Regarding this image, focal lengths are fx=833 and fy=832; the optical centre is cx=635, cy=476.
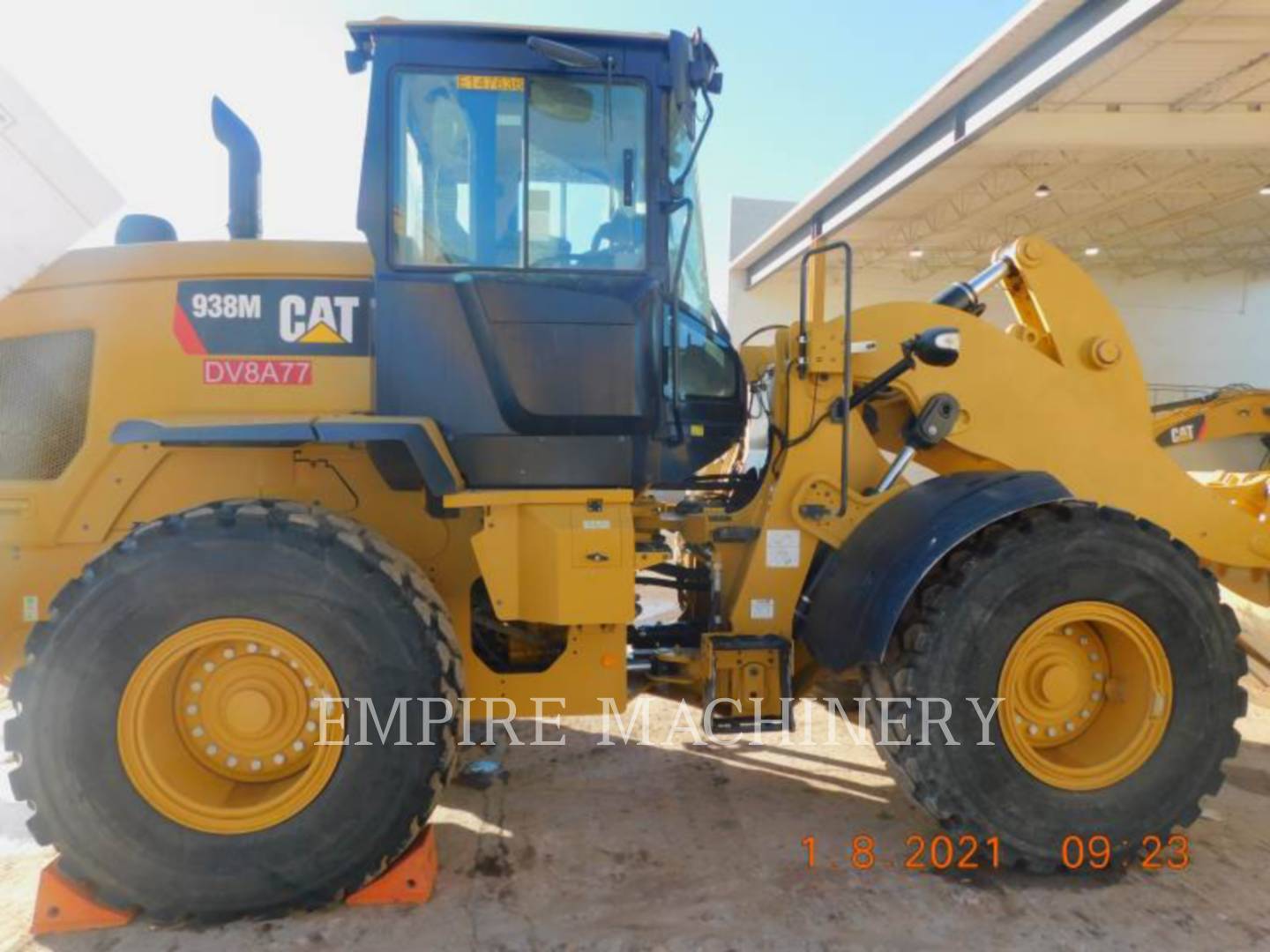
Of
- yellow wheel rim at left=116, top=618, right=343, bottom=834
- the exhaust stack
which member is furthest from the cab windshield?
yellow wheel rim at left=116, top=618, right=343, bottom=834

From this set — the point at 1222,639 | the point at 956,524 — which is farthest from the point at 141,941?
the point at 1222,639

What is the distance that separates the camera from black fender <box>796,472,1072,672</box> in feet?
9.71

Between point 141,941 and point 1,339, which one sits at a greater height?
point 1,339

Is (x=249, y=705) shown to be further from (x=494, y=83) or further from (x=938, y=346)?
(x=938, y=346)

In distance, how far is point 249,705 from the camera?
2697 mm

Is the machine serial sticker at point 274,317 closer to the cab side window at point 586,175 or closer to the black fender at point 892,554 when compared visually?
the cab side window at point 586,175

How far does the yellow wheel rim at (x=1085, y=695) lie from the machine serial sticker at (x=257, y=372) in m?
2.73

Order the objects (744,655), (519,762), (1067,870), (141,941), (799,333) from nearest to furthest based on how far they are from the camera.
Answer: (141,941) → (1067,870) → (744,655) → (799,333) → (519,762)

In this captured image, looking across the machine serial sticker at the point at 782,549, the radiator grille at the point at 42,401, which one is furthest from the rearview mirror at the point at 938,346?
the radiator grille at the point at 42,401

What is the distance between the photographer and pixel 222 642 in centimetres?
270

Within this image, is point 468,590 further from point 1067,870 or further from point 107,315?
point 1067,870

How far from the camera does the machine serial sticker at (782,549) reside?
11.2ft

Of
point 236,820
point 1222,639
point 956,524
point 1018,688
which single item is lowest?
point 236,820

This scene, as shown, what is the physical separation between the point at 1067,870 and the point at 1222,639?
102 cm
